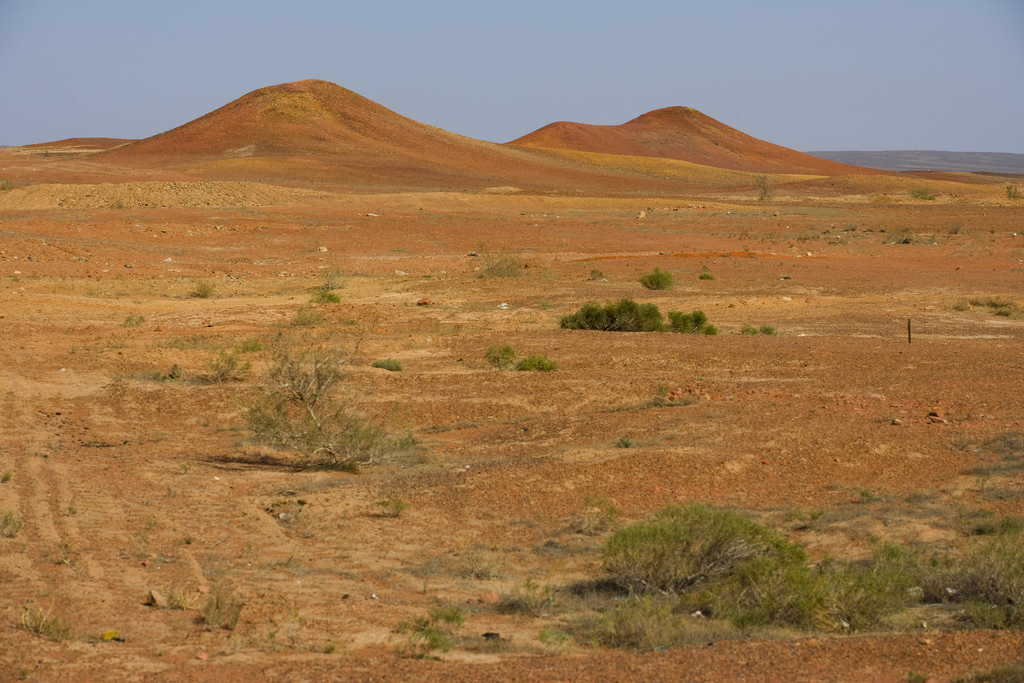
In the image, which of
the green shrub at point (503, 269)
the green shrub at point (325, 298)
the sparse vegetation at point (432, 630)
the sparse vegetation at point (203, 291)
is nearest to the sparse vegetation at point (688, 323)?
the green shrub at point (325, 298)

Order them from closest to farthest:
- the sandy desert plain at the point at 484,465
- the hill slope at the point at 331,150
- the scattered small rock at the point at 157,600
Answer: the sandy desert plain at the point at 484,465 < the scattered small rock at the point at 157,600 < the hill slope at the point at 331,150

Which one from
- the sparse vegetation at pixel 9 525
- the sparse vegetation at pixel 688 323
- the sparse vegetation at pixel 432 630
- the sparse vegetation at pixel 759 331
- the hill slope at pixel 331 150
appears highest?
the hill slope at pixel 331 150

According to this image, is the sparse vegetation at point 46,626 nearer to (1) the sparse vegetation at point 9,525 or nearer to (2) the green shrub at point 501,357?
(1) the sparse vegetation at point 9,525

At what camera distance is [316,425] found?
36.8ft

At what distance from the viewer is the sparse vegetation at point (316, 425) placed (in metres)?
11.1

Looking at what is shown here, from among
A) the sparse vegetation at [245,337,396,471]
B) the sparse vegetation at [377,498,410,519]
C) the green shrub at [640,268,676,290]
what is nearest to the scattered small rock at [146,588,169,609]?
the sparse vegetation at [377,498,410,519]

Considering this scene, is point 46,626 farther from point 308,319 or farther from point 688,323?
point 688,323

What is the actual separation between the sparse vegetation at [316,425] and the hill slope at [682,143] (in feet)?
380

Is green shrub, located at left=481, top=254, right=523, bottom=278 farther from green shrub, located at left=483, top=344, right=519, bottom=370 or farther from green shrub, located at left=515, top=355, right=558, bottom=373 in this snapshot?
green shrub, located at left=515, top=355, right=558, bottom=373

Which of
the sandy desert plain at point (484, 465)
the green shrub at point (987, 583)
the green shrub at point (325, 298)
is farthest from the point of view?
the green shrub at point (325, 298)

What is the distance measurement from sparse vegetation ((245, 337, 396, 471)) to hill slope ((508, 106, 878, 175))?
4565 inches

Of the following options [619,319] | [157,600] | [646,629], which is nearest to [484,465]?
[157,600]

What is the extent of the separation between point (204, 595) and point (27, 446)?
18.4 feet

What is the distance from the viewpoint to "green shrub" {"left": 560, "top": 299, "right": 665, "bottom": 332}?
1966cm
